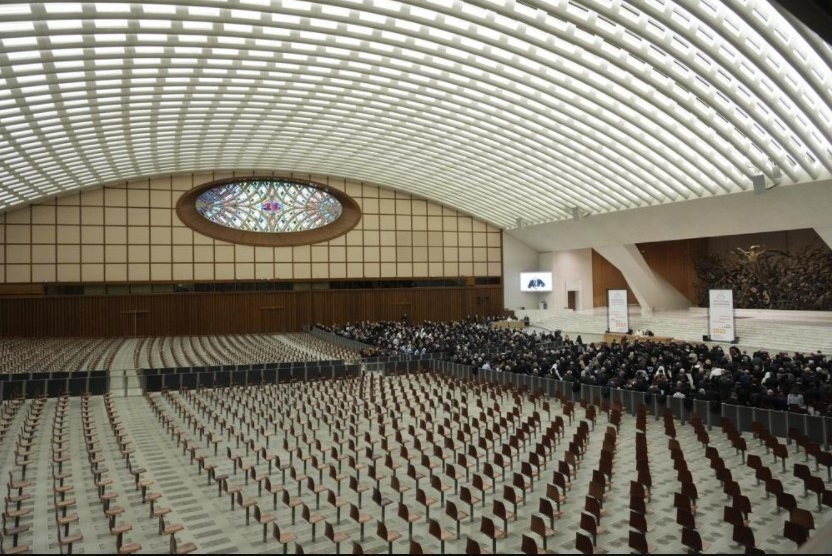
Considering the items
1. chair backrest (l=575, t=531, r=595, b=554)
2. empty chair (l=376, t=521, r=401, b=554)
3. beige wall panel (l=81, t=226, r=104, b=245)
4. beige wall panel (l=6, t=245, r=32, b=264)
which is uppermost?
beige wall panel (l=81, t=226, r=104, b=245)

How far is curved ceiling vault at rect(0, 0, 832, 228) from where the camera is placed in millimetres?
16047

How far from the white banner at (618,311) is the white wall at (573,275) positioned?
47.0 feet

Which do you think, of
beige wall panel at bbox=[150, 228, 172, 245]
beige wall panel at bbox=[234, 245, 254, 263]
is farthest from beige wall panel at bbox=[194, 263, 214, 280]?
beige wall panel at bbox=[150, 228, 172, 245]

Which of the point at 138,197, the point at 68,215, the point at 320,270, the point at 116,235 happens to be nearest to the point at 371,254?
the point at 320,270

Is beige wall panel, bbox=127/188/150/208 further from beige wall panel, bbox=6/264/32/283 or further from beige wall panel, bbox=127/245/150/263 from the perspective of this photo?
beige wall panel, bbox=6/264/32/283

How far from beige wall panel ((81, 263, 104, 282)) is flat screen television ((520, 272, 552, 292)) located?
103 feet

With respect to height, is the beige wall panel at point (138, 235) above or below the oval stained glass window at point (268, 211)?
below

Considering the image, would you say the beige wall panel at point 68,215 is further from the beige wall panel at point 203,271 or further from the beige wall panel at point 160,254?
the beige wall panel at point 203,271

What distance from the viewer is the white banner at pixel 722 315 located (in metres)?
24.0

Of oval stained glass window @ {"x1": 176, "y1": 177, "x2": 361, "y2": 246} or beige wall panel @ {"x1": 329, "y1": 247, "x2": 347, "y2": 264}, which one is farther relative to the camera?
beige wall panel @ {"x1": 329, "y1": 247, "x2": 347, "y2": 264}

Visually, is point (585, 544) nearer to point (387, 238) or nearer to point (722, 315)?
point (722, 315)

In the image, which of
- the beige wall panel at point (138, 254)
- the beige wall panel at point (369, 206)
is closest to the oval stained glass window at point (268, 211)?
the beige wall panel at point (369, 206)

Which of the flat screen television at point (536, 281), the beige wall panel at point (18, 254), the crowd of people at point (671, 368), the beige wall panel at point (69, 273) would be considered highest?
the beige wall panel at point (18, 254)

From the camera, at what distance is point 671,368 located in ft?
56.3
